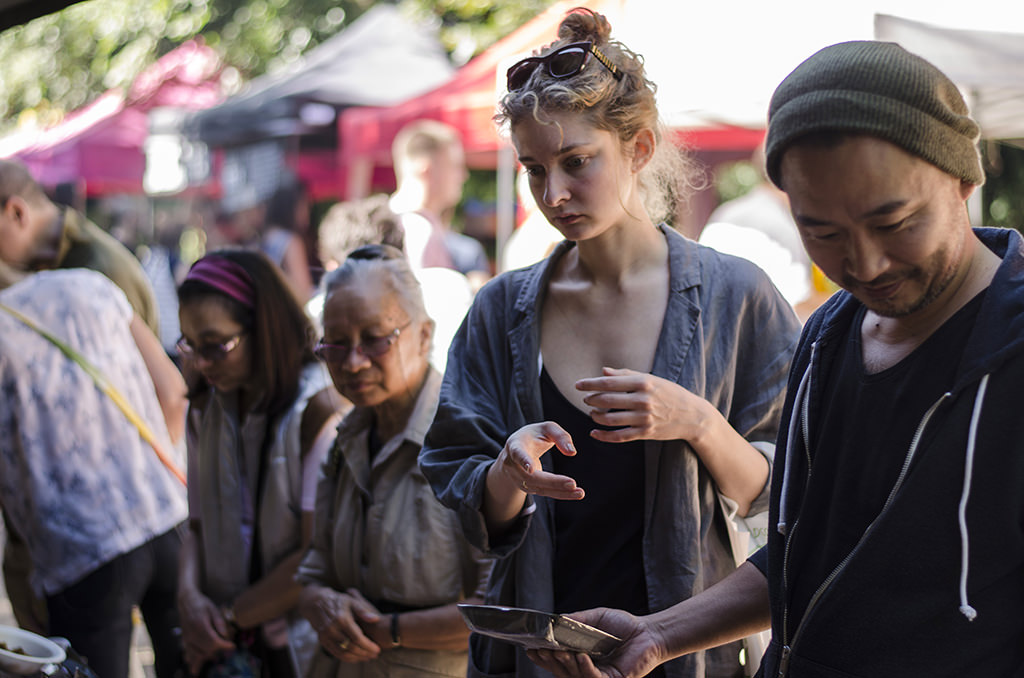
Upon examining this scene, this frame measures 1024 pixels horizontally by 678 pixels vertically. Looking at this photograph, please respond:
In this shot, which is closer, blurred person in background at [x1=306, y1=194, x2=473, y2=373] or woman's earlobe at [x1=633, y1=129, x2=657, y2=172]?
woman's earlobe at [x1=633, y1=129, x2=657, y2=172]

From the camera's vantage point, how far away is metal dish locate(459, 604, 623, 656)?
143 cm

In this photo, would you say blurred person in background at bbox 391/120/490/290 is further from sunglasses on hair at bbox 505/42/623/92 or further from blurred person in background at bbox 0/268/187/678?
sunglasses on hair at bbox 505/42/623/92

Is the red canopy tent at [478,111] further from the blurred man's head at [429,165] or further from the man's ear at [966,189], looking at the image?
the man's ear at [966,189]

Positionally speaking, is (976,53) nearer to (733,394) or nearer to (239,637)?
(733,394)

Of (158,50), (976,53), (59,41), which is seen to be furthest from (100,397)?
(59,41)

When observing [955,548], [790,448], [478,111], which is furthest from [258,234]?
[955,548]

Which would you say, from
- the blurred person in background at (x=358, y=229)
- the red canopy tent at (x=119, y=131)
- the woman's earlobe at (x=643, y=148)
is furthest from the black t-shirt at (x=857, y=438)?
the red canopy tent at (x=119, y=131)

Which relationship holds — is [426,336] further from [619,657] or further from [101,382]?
[101,382]

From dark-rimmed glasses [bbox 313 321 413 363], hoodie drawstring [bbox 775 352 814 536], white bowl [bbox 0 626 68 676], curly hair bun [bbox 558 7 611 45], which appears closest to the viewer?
hoodie drawstring [bbox 775 352 814 536]

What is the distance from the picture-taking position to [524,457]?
1.50 meters

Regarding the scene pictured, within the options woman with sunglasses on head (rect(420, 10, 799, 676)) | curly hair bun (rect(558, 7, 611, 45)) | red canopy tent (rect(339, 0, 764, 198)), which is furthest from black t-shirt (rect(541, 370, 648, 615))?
red canopy tent (rect(339, 0, 764, 198))

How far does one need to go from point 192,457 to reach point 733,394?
1.76 m

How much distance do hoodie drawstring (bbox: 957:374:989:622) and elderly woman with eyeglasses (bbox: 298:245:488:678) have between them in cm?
128

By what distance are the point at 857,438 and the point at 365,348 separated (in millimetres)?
1352
